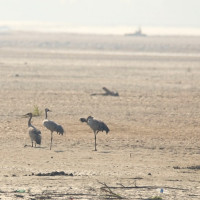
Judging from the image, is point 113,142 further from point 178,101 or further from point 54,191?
point 178,101

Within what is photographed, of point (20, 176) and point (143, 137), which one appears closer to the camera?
point (20, 176)

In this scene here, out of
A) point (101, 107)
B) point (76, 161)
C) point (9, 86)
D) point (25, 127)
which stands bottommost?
point (76, 161)

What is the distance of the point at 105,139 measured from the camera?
19797mm

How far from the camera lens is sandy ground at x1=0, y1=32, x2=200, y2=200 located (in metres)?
14.0

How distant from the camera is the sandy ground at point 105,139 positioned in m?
14.0

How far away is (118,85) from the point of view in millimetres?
35344

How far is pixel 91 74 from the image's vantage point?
41719mm

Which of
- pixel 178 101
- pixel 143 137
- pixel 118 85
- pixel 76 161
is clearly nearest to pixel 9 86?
pixel 118 85

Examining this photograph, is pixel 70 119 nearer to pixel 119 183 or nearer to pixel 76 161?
pixel 76 161

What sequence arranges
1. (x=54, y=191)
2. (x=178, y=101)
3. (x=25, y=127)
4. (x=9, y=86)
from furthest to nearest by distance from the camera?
(x=9, y=86) → (x=178, y=101) → (x=25, y=127) → (x=54, y=191)

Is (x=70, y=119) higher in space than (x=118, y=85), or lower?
lower

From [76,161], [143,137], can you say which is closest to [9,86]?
[143,137]

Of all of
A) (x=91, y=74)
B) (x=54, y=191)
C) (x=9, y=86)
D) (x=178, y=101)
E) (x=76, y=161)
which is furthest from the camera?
(x=91, y=74)

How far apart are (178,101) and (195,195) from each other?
15524mm
